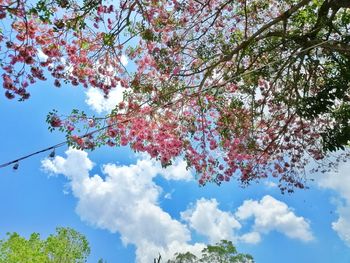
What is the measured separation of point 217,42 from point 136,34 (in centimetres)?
201

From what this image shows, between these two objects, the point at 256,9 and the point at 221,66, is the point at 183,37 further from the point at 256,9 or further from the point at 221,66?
the point at 256,9

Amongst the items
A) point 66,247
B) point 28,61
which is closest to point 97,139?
point 28,61

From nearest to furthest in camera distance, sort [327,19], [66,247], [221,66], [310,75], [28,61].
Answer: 1. [28,61]
2. [327,19]
3. [310,75]
4. [221,66]
5. [66,247]

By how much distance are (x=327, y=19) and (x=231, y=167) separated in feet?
12.2

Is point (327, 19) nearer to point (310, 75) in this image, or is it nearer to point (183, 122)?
point (310, 75)

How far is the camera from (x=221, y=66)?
32.7 ft

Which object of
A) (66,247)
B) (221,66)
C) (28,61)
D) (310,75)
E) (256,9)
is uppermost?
(66,247)

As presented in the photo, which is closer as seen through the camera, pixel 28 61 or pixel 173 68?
pixel 28 61

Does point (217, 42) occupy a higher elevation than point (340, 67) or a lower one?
higher

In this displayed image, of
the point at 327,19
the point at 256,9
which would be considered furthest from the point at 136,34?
the point at 327,19

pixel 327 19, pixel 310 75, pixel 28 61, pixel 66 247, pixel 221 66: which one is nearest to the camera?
pixel 28 61

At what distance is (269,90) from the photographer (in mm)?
9562

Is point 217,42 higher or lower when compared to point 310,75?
higher

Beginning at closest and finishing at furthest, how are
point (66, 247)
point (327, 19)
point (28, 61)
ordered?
point (28, 61), point (327, 19), point (66, 247)
